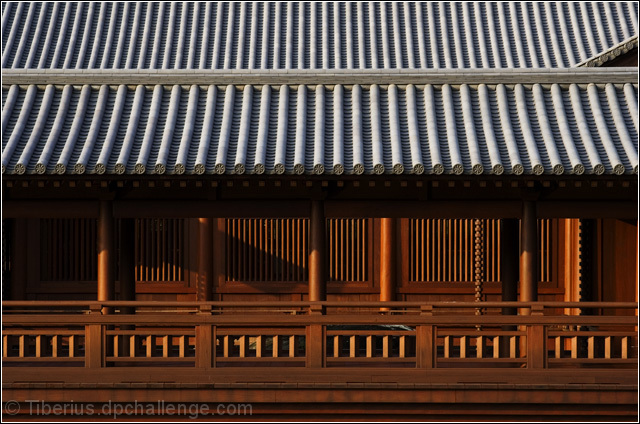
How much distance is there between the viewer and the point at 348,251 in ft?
51.1

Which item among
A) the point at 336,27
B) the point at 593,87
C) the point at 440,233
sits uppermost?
the point at 336,27

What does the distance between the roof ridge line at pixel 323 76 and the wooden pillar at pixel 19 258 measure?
3.95 meters

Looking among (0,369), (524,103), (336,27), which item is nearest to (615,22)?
(336,27)

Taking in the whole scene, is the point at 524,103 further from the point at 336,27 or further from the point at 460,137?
the point at 336,27

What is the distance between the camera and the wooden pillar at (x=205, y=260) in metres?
15.4

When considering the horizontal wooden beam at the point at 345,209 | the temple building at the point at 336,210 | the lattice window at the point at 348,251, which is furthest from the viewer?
the lattice window at the point at 348,251

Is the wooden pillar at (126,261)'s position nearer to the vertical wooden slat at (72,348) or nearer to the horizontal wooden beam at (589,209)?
the vertical wooden slat at (72,348)

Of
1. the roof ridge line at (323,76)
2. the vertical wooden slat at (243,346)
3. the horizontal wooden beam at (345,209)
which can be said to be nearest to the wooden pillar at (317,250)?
the horizontal wooden beam at (345,209)

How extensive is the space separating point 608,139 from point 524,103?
4.28 ft

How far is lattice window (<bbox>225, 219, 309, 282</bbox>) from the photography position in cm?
1558

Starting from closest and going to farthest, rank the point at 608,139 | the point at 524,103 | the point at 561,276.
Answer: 1. the point at 608,139
2. the point at 524,103
3. the point at 561,276

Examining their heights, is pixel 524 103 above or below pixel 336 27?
below

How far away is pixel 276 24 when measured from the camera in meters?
19.5

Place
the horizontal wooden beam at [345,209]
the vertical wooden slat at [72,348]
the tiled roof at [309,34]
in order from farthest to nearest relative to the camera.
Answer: the tiled roof at [309,34] → the horizontal wooden beam at [345,209] → the vertical wooden slat at [72,348]
